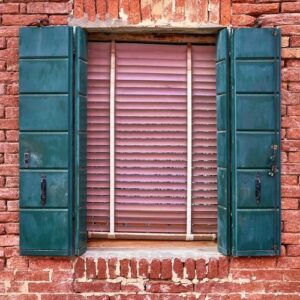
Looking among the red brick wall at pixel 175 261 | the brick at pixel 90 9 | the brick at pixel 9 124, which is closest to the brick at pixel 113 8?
the red brick wall at pixel 175 261

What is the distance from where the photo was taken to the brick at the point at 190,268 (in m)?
3.75

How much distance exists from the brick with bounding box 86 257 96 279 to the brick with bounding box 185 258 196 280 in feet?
2.24

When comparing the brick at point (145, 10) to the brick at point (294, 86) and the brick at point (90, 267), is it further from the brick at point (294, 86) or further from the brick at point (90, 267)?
the brick at point (90, 267)

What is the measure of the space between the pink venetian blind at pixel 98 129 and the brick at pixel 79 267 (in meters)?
0.36

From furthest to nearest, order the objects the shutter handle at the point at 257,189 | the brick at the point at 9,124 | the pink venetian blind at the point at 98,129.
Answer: the pink venetian blind at the point at 98,129
the brick at the point at 9,124
the shutter handle at the point at 257,189

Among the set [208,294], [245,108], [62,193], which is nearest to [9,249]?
[62,193]

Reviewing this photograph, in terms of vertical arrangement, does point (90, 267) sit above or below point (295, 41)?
below

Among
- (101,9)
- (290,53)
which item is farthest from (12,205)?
(290,53)

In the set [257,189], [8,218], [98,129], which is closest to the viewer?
[257,189]

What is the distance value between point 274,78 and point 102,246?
5.92 feet

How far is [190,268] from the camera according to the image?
3754mm

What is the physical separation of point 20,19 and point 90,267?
1.91 m

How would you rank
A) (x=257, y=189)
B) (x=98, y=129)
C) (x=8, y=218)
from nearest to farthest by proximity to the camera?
(x=257, y=189), (x=8, y=218), (x=98, y=129)

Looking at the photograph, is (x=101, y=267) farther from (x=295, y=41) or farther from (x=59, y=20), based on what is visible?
(x=295, y=41)
